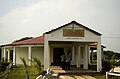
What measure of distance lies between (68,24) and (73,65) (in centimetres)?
930

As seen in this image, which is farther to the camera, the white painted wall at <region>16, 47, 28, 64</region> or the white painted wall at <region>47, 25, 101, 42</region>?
the white painted wall at <region>16, 47, 28, 64</region>

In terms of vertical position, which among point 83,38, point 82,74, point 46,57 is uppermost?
point 83,38

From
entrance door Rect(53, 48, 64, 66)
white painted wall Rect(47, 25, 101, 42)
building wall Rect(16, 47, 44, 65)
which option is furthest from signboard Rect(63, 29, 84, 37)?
building wall Rect(16, 47, 44, 65)

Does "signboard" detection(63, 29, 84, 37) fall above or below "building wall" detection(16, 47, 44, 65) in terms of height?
above

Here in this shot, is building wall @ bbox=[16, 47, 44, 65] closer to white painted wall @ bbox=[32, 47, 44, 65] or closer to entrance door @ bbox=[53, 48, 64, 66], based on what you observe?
white painted wall @ bbox=[32, 47, 44, 65]

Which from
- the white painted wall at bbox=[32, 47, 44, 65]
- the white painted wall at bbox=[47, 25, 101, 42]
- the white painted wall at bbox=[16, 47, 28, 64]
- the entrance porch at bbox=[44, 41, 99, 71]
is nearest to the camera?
the white painted wall at bbox=[47, 25, 101, 42]

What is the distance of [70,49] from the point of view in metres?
32.5

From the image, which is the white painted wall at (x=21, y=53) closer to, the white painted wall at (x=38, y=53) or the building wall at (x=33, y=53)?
the building wall at (x=33, y=53)

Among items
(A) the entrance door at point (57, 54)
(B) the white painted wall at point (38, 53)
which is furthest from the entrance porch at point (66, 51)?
(B) the white painted wall at point (38, 53)

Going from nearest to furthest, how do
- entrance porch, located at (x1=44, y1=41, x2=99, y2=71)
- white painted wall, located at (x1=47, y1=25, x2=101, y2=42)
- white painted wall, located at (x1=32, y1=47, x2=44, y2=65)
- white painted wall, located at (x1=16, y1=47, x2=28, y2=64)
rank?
1. white painted wall, located at (x1=47, y1=25, x2=101, y2=42)
2. entrance porch, located at (x1=44, y1=41, x2=99, y2=71)
3. white painted wall, located at (x1=32, y1=47, x2=44, y2=65)
4. white painted wall, located at (x1=16, y1=47, x2=28, y2=64)

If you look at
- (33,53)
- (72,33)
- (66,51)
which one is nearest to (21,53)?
(33,53)

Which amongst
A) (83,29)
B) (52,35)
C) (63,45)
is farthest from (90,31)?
(63,45)

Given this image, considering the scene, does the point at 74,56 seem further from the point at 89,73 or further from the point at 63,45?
the point at 89,73

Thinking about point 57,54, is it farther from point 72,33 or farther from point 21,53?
point 72,33
